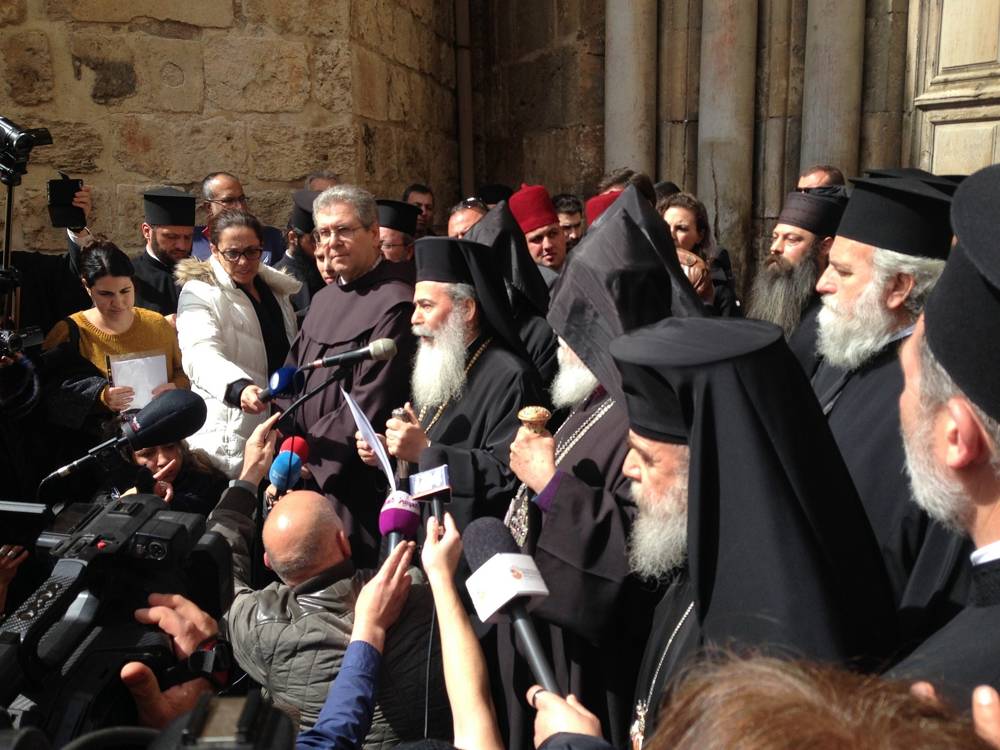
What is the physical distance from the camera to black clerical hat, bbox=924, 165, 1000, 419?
→ 4.11ft

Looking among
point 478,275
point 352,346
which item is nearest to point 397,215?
point 352,346

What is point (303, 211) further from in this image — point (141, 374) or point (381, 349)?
point (381, 349)

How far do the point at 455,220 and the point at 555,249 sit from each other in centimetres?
71

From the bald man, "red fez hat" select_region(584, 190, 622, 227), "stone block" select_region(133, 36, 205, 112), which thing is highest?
"stone block" select_region(133, 36, 205, 112)

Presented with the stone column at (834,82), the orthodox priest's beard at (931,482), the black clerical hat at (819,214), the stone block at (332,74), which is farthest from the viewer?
the stone block at (332,74)

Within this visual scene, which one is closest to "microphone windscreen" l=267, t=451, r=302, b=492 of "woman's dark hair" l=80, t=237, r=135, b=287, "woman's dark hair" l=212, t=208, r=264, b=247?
"woman's dark hair" l=80, t=237, r=135, b=287

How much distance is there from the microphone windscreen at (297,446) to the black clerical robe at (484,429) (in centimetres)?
48

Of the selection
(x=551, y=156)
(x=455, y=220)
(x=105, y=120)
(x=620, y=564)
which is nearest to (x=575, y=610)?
(x=620, y=564)

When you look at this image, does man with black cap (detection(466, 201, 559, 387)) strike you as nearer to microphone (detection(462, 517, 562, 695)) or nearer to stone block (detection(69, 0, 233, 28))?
microphone (detection(462, 517, 562, 695))

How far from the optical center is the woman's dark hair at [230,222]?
455cm

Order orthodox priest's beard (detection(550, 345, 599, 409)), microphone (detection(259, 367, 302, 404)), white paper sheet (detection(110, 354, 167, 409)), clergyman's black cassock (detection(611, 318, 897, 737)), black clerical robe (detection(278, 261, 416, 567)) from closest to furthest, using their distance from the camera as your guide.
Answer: clergyman's black cassock (detection(611, 318, 897, 737))
orthodox priest's beard (detection(550, 345, 599, 409))
microphone (detection(259, 367, 302, 404))
black clerical robe (detection(278, 261, 416, 567))
white paper sheet (detection(110, 354, 167, 409))

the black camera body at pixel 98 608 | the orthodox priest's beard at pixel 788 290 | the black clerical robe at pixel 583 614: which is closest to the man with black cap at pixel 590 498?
the black clerical robe at pixel 583 614

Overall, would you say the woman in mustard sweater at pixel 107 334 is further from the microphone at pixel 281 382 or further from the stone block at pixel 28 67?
the stone block at pixel 28 67

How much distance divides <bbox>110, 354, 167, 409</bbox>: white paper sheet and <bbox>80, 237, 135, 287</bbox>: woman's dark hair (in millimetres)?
376
